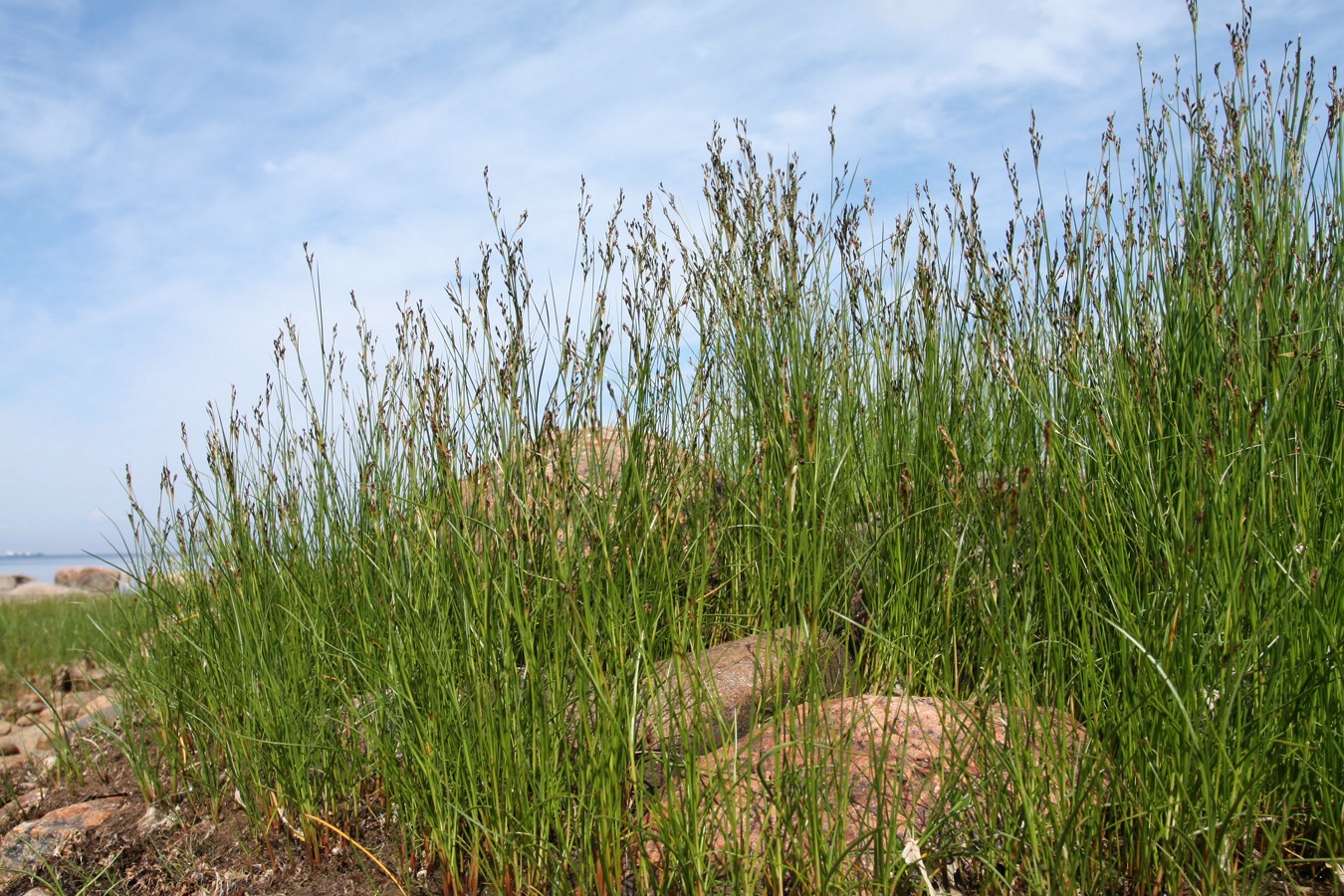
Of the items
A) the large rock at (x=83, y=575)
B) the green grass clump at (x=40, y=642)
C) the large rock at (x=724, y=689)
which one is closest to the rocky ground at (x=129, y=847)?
the large rock at (x=724, y=689)

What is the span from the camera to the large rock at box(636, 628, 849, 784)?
173 cm

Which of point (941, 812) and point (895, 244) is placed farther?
point (895, 244)

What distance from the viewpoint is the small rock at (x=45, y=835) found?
9.55 ft

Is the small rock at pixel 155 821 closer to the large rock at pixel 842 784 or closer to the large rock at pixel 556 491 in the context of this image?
the large rock at pixel 556 491

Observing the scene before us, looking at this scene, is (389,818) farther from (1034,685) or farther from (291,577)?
(1034,685)

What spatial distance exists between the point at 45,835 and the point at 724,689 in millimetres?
2279

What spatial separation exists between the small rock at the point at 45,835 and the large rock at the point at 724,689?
197 cm

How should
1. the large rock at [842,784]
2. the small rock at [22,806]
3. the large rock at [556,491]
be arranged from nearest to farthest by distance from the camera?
the large rock at [842,784] < the large rock at [556,491] < the small rock at [22,806]

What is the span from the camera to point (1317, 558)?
6.14ft

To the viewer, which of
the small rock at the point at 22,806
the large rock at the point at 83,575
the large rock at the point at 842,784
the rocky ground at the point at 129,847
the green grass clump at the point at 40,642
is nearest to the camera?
the large rock at the point at 842,784

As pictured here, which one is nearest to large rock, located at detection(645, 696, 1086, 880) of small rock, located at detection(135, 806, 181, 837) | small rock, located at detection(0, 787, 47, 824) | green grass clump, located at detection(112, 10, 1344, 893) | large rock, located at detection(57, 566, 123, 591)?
green grass clump, located at detection(112, 10, 1344, 893)

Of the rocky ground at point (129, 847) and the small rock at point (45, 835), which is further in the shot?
the small rock at point (45, 835)

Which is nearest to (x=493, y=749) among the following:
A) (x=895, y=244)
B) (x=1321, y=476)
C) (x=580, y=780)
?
(x=580, y=780)

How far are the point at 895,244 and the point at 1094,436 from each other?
1.28m
